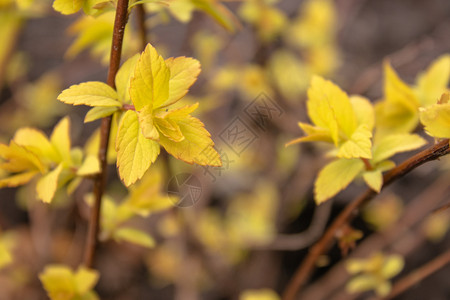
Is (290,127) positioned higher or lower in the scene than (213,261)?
higher

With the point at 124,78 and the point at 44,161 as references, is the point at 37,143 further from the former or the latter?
the point at 124,78

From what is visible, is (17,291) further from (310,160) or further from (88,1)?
(88,1)

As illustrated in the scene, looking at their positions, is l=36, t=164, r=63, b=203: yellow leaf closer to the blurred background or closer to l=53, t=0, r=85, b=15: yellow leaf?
l=53, t=0, r=85, b=15: yellow leaf

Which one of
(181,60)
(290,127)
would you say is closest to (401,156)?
(290,127)

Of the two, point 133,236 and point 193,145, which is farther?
point 133,236

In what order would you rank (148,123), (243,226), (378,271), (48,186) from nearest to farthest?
(148,123), (48,186), (378,271), (243,226)

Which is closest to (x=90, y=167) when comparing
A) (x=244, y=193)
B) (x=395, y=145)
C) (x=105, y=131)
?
(x=105, y=131)

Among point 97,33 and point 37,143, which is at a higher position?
point 97,33

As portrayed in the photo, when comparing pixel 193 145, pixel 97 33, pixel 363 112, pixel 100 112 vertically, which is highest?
pixel 97 33
